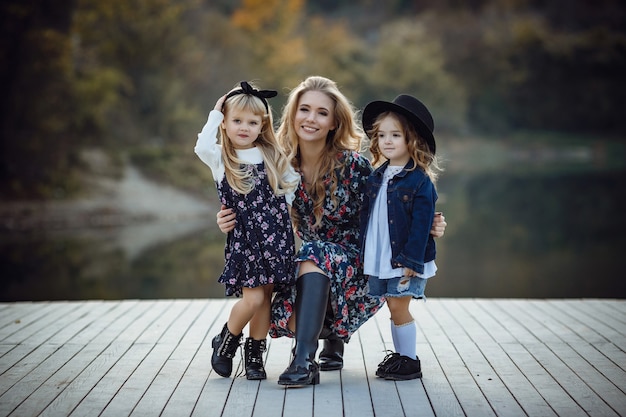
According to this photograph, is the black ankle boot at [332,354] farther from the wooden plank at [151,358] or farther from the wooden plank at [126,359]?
the wooden plank at [126,359]

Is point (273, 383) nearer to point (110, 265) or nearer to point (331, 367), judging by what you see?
point (331, 367)

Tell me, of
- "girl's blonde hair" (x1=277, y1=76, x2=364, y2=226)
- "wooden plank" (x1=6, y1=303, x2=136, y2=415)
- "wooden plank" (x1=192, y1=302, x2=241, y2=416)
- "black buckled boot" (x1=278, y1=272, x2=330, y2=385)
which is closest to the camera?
"wooden plank" (x1=192, y1=302, x2=241, y2=416)

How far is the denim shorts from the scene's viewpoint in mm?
3182

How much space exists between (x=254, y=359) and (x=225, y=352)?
0.38ft

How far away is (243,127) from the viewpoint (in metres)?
3.23

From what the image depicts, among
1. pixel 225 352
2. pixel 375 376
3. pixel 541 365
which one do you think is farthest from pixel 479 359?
pixel 225 352

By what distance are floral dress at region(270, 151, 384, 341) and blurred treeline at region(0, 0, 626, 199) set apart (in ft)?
44.1

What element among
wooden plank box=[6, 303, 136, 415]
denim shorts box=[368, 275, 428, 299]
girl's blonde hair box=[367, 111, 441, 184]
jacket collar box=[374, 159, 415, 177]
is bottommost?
wooden plank box=[6, 303, 136, 415]

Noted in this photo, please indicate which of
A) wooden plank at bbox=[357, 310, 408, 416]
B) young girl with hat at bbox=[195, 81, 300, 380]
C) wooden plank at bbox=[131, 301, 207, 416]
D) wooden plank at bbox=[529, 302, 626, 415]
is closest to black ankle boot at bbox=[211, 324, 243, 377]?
young girl with hat at bbox=[195, 81, 300, 380]

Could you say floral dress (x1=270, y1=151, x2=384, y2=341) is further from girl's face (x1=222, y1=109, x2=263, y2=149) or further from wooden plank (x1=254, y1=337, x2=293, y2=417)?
girl's face (x1=222, y1=109, x2=263, y2=149)

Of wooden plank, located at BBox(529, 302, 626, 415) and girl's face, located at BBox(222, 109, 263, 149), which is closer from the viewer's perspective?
wooden plank, located at BBox(529, 302, 626, 415)

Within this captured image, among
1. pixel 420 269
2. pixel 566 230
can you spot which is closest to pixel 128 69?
pixel 566 230

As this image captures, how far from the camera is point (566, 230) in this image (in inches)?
549

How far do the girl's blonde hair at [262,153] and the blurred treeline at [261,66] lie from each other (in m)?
13.5
